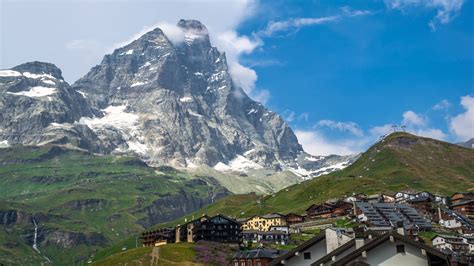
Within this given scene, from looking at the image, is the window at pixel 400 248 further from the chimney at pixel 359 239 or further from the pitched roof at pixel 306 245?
the pitched roof at pixel 306 245

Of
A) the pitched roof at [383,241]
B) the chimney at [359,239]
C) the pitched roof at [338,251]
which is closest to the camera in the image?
the pitched roof at [383,241]

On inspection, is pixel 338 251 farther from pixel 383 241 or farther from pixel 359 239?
pixel 383 241

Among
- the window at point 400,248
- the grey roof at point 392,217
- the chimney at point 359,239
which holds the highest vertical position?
the grey roof at point 392,217

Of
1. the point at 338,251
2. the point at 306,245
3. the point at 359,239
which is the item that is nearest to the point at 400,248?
the point at 359,239

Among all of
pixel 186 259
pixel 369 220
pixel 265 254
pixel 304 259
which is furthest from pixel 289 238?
pixel 304 259

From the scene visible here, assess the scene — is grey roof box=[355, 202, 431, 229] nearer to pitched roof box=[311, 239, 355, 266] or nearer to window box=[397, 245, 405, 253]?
pitched roof box=[311, 239, 355, 266]

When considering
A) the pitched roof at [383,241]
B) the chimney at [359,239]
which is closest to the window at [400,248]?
the pitched roof at [383,241]

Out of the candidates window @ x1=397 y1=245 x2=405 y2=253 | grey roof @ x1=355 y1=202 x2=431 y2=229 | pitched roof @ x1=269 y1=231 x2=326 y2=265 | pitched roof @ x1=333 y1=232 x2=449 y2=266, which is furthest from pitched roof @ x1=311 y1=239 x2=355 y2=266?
grey roof @ x1=355 y1=202 x2=431 y2=229

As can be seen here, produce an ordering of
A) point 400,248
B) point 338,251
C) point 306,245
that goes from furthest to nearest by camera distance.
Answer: point 306,245 < point 338,251 < point 400,248

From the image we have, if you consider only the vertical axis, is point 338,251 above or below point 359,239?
below

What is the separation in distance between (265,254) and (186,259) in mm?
44257

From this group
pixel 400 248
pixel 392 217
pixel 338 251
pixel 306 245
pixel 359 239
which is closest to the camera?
pixel 400 248

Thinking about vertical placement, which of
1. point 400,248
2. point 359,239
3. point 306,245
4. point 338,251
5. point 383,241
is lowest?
point 400,248

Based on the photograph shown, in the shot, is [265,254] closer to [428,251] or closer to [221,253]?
[221,253]
